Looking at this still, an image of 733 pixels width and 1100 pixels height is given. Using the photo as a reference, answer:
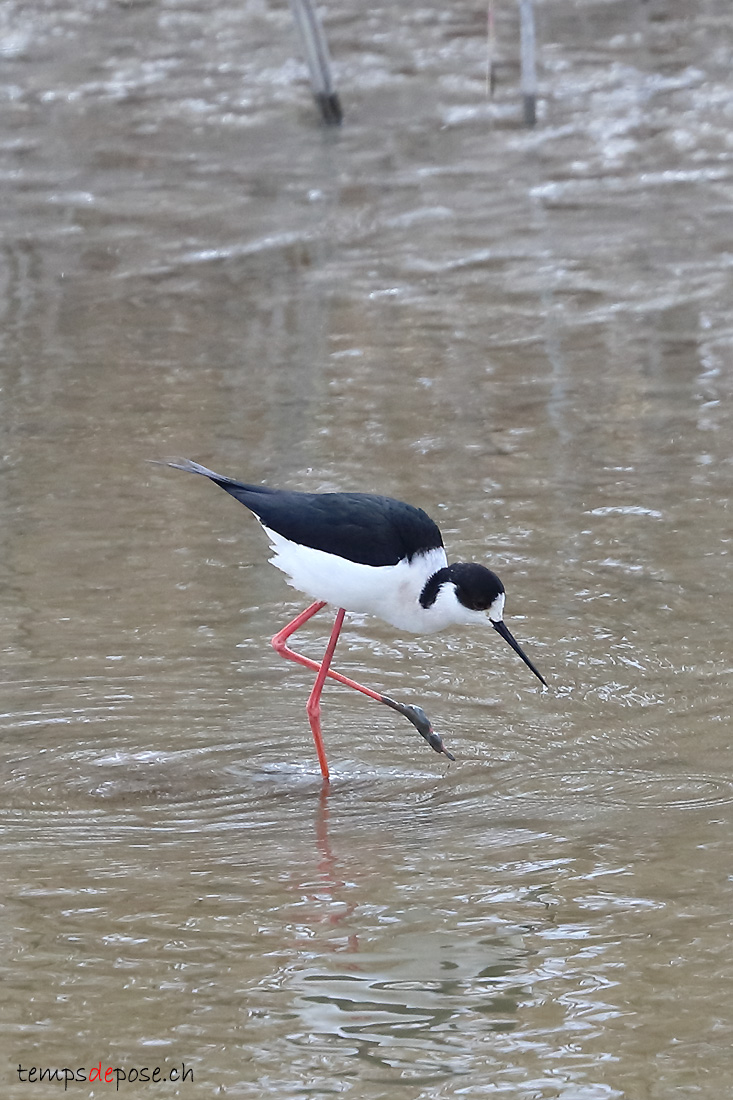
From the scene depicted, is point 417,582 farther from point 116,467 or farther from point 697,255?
point 697,255

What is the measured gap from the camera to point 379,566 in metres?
4.91

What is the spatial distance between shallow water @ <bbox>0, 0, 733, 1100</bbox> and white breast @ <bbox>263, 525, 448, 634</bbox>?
14.5 inches

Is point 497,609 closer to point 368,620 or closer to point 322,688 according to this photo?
point 322,688

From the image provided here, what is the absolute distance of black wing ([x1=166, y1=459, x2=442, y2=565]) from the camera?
193 inches

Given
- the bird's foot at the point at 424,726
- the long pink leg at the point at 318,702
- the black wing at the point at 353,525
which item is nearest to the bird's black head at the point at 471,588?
the black wing at the point at 353,525

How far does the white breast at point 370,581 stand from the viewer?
491cm

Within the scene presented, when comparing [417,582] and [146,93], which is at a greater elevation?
[417,582]

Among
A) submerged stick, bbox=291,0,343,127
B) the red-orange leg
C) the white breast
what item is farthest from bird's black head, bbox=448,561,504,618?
submerged stick, bbox=291,0,343,127

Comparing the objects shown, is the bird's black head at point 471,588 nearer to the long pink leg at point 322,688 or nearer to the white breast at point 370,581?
the white breast at point 370,581

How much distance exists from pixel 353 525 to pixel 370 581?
6.8 inches

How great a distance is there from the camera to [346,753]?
5.10 m

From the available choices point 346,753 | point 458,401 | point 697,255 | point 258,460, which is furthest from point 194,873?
point 697,255

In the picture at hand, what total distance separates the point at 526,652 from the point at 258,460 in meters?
2.15

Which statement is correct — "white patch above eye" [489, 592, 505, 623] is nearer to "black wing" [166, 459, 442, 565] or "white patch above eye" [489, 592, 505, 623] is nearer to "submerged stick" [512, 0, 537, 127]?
"black wing" [166, 459, 442, 565]
